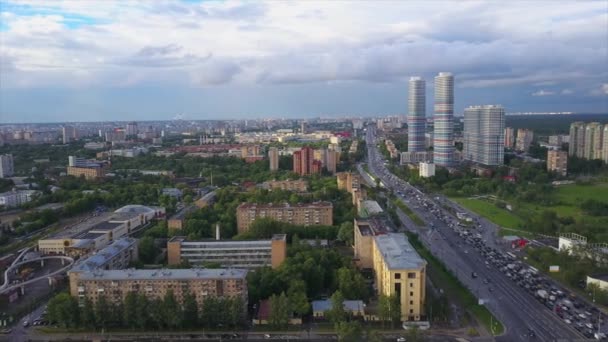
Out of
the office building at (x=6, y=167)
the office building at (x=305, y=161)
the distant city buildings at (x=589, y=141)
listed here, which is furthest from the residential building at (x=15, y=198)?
the distant city buildings at (x=589, y=141)

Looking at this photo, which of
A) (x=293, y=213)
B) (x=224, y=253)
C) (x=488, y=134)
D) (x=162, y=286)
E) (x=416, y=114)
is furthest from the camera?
(x=416, y=114)

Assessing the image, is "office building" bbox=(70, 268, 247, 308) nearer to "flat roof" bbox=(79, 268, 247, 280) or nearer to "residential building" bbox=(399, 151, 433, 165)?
"flat roof" bbox=(79, 268, 247, 280)

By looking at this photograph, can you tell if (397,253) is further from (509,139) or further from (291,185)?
(509,139)

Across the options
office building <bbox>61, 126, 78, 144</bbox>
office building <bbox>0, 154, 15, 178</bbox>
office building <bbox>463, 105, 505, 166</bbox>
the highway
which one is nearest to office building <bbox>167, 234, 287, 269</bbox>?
the highway

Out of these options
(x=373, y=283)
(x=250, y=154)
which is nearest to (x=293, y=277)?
(x=373, y=283)

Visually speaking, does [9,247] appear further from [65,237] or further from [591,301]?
[591,301]

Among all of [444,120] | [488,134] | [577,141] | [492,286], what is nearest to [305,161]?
[444,120]
